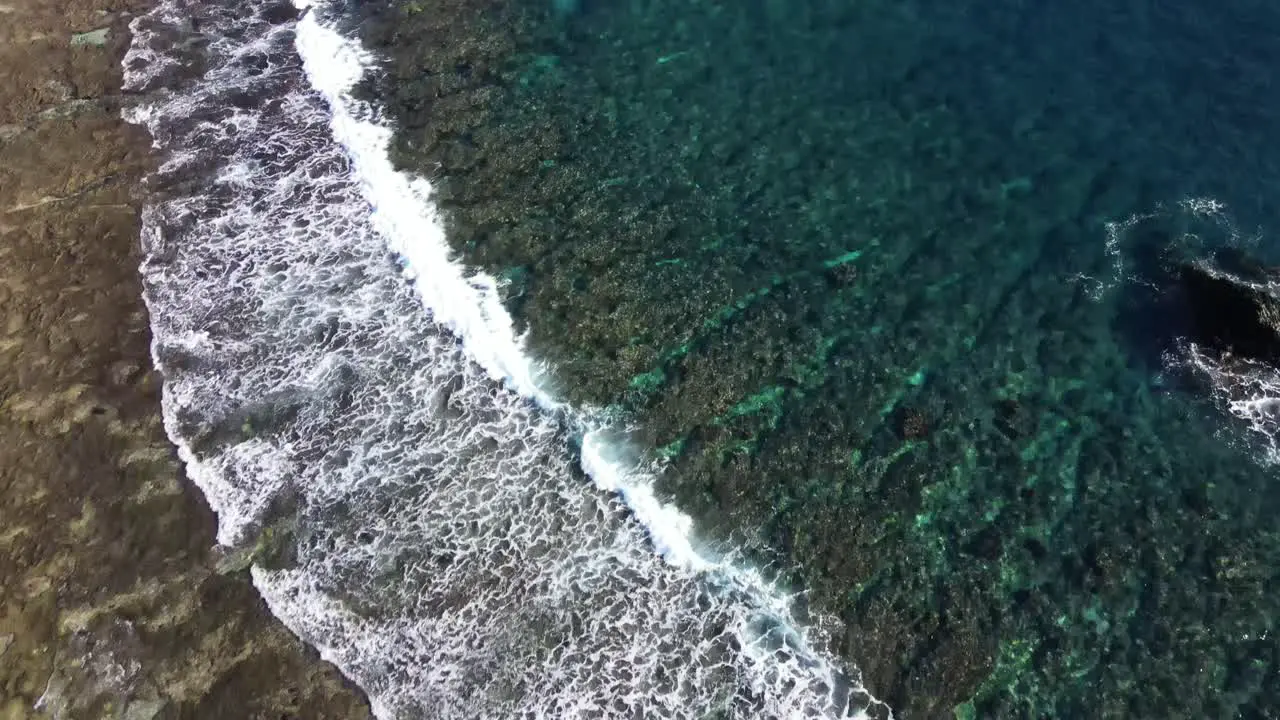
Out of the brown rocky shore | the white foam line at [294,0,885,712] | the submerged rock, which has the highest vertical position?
the submerged rock

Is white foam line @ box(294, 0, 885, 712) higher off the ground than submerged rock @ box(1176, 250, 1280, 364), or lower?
lower

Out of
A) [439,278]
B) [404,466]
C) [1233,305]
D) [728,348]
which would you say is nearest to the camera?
[404,466]

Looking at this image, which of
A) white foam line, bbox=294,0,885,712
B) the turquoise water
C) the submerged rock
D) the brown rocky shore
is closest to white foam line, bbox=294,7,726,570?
white foam line, bbox=294,0,885,712

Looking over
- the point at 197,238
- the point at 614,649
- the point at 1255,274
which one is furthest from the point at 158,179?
the point at 1255,274

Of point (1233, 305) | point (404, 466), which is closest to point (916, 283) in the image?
point (1233, 305)

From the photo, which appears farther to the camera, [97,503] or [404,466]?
[404,466]

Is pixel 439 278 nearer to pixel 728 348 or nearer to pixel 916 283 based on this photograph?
pixel 728 348

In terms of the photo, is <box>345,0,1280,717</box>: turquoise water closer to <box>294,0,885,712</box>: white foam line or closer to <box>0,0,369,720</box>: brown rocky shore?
<box>294,0,885,712</box>: white foam line
